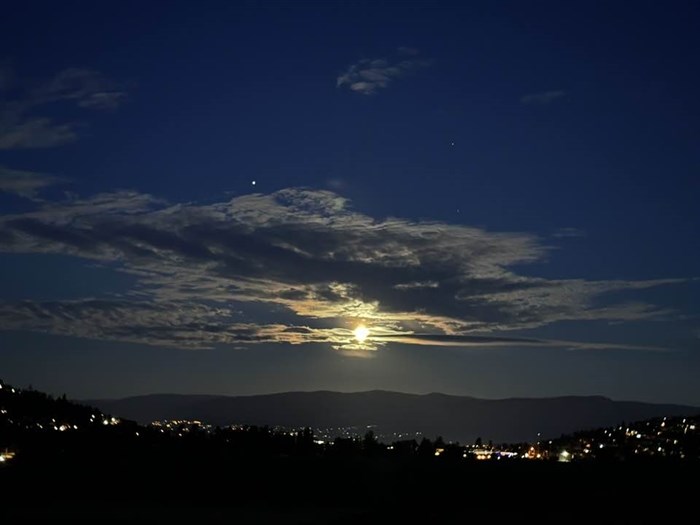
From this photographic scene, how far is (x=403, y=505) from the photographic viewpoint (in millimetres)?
28094

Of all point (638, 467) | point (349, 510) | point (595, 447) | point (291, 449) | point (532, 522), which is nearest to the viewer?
point (532, 522)

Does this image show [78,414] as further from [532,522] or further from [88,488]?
[532,522]

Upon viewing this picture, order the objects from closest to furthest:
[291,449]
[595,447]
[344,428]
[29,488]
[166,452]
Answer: [29,488] < [166,452] < [291,449] < [595,447] < [344,428]

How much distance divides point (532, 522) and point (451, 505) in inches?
138

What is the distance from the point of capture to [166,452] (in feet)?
121

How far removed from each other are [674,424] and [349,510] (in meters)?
64.6

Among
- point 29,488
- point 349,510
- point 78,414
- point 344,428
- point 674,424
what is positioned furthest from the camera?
point 344,428

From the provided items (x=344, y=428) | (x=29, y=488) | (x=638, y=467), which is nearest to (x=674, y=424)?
(x=638, y=467)

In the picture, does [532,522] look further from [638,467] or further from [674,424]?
[674,424]

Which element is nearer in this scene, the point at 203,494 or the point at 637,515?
the point at 637,515

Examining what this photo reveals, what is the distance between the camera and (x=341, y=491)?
33125mm

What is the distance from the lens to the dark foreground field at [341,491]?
27188 millimetres

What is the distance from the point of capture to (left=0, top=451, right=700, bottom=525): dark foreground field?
27188 mm

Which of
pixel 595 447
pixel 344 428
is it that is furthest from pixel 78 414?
pixel 344 428
